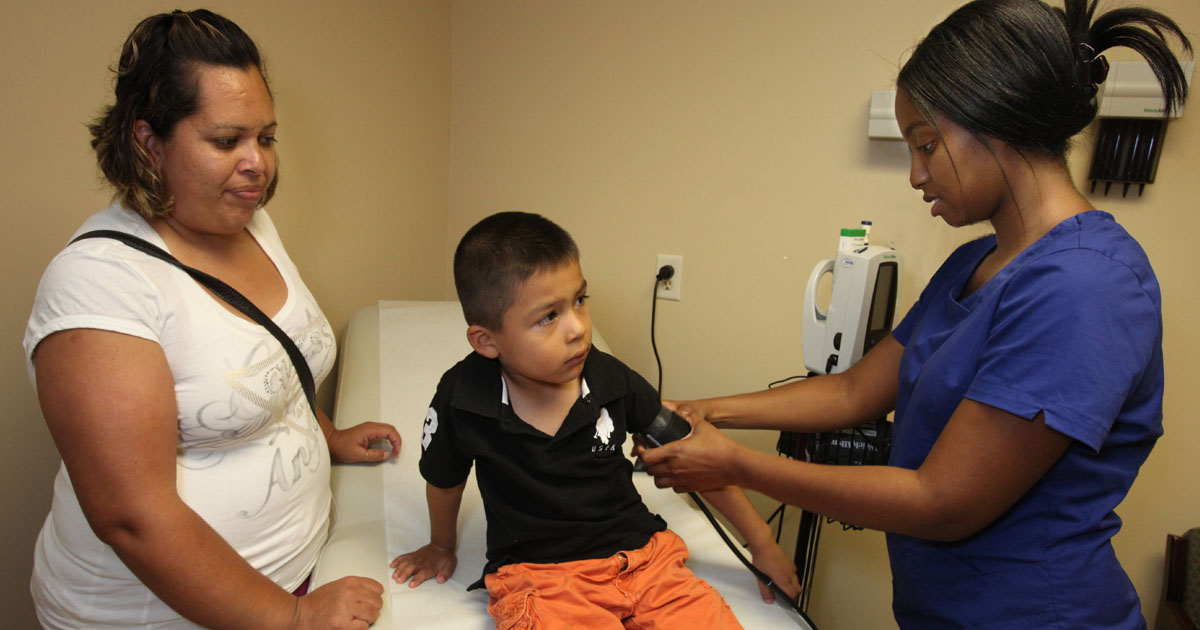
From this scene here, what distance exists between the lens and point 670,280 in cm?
207

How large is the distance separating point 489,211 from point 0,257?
1.41 metres

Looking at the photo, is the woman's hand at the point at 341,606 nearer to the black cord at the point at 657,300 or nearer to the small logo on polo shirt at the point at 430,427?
the small logo on polo shirt at the point at 430,427

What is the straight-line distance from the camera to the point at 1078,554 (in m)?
0.88

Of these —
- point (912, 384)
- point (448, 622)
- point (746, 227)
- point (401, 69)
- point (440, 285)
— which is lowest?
point (448, 622)

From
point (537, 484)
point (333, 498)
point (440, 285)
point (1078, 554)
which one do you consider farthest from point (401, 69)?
point (1078, 554)

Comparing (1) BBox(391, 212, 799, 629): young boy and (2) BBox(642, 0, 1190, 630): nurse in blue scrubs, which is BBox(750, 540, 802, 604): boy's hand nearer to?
(1) BBox(391, 212, 799, 629): young boy

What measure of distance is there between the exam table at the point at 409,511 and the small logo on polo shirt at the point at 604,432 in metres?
0.30

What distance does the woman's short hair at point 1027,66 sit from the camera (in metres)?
0.84

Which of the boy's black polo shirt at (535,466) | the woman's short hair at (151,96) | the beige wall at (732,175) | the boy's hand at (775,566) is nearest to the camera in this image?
the woman's short hair at (151,96)

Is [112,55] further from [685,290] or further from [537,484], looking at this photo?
[685,290]

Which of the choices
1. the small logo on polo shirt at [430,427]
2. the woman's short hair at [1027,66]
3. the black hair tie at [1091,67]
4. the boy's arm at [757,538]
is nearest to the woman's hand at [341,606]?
the small logo on polo shirt at [430,427]

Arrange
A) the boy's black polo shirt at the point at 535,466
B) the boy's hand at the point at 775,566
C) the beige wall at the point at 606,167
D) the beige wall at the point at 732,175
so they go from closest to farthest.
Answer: the boy's black polo shirt at the point at 535,466
the boy's hand at the point at 775,566
the beige wall at the point at 606,167
the beige wall at the point at 732,175

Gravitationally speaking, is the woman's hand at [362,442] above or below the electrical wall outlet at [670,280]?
below

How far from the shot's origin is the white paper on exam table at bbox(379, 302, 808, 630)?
1042 millimetres
